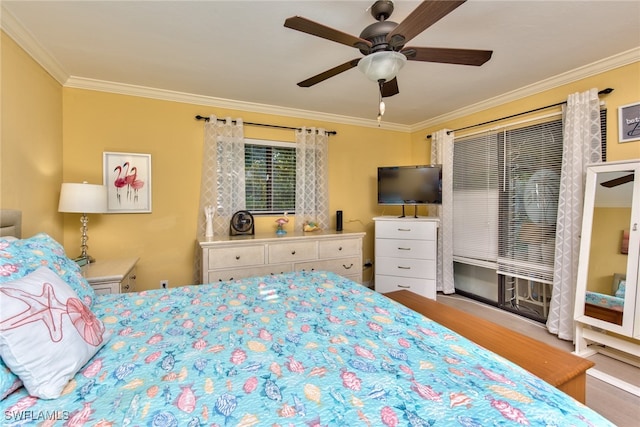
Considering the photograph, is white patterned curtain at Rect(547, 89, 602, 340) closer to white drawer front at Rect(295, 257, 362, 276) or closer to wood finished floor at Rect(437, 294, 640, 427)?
wood finished floor at Rect(437, 294, 640, 427)

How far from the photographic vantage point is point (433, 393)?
85cm

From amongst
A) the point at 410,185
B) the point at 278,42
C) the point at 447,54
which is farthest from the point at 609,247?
the point at 278,42

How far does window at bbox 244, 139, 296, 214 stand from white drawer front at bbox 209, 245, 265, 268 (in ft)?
2.29

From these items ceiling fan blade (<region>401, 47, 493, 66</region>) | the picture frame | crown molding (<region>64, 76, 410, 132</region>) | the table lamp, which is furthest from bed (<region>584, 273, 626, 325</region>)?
the table lamp

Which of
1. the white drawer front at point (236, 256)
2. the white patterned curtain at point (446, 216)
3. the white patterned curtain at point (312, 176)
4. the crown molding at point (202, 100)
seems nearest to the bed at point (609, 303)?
the white patterned curtain at point (446, 216)

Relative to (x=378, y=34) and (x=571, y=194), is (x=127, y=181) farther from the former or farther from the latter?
(x=571, y=194)

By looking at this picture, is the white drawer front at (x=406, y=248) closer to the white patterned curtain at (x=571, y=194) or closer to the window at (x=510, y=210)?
the window at (x=510, y=210)

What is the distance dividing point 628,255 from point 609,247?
0.53 ft

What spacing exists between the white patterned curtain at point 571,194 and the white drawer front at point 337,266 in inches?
77.8

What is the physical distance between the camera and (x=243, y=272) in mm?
2865

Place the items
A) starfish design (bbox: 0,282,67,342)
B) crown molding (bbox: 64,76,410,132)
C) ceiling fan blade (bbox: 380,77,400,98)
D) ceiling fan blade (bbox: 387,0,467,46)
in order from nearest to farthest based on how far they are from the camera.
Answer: starfish design (bbox: 0,282,67,342), ceiling fan blade (bbox: 387,0,467,46), ceiling fan blade (bbox: 380,77,400,98), crown molding (bbox: 64,76,410,132)

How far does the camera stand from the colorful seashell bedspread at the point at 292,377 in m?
0.76

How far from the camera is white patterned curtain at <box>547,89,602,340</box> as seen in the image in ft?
8.08

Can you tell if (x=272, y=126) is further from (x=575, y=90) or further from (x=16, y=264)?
(x=575, y=90)
